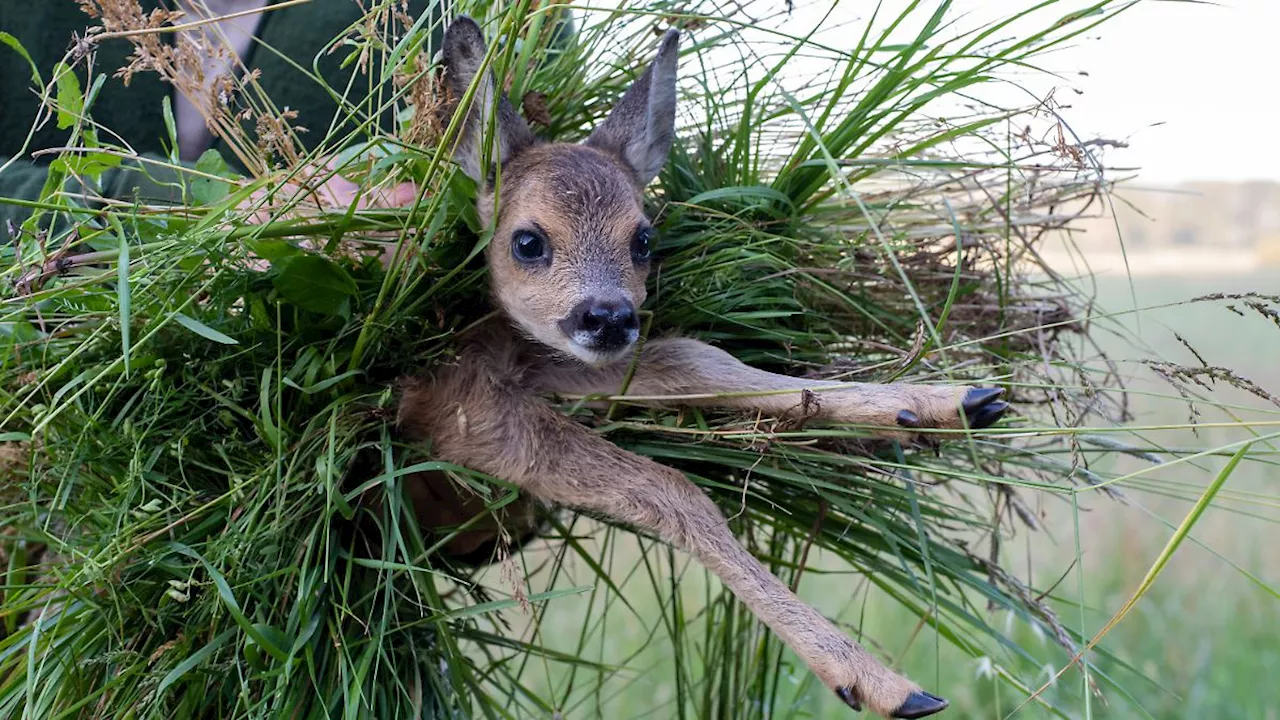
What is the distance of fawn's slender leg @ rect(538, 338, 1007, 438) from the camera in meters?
1.44

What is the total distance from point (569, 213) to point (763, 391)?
46 centimetres

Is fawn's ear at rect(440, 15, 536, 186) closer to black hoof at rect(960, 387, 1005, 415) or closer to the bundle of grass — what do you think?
the bundle of grass

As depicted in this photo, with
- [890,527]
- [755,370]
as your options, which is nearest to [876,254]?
[755,370]

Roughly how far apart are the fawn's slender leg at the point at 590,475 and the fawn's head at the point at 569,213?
138 millimetres

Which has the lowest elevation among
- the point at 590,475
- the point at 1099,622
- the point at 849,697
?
the point at 1099,622

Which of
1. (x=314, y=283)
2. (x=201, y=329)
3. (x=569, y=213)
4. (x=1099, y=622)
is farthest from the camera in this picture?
(x=1099, y=622)

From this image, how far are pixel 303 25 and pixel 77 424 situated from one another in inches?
59.4

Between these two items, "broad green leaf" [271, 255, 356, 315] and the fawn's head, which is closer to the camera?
"broad green leaf" [271, 255, 356, 315]

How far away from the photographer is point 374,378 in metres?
1.62

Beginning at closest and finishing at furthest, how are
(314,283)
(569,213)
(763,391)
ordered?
1. (314,283)
2. (763,391)
3. (569,213)

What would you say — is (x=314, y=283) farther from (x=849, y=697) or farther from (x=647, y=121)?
(x=849, y=697)

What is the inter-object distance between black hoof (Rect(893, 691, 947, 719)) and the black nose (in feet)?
2.17

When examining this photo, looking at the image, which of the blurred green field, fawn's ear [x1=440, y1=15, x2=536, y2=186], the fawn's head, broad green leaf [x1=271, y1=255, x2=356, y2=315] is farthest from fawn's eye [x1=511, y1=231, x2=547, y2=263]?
the blurred green field

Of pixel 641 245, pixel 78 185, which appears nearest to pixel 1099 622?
pixel 641 245
